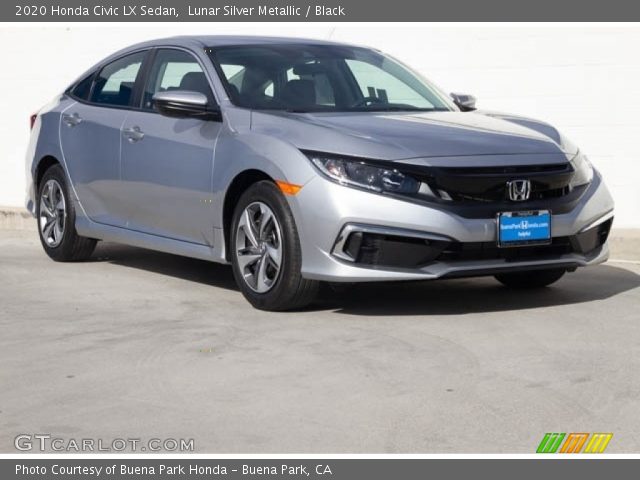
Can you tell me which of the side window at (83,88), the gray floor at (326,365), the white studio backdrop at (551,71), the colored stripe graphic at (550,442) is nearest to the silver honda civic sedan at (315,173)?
the side window at (83,88)

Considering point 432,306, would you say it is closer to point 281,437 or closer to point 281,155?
point 281,155

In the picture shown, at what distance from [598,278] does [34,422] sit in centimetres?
486

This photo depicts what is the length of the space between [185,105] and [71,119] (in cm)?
188

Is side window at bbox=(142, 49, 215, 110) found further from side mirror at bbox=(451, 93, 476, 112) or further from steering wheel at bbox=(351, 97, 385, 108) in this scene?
side mirror at bbox=(451, 93, 476, 112)

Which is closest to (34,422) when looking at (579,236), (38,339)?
(38,339)

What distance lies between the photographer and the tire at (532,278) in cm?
850

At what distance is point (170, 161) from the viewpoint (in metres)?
8.50

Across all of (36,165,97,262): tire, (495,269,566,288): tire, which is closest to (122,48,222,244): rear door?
(36,165,97,262): tire

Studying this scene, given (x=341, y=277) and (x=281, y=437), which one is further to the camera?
(x=341, y=277)

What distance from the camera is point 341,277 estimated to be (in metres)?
7.29

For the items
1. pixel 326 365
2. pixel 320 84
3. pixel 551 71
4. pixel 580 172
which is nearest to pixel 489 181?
pixel 580 172

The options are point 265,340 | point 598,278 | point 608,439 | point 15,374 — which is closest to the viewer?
point 608,439

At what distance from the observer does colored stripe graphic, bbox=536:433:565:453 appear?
4934mm
